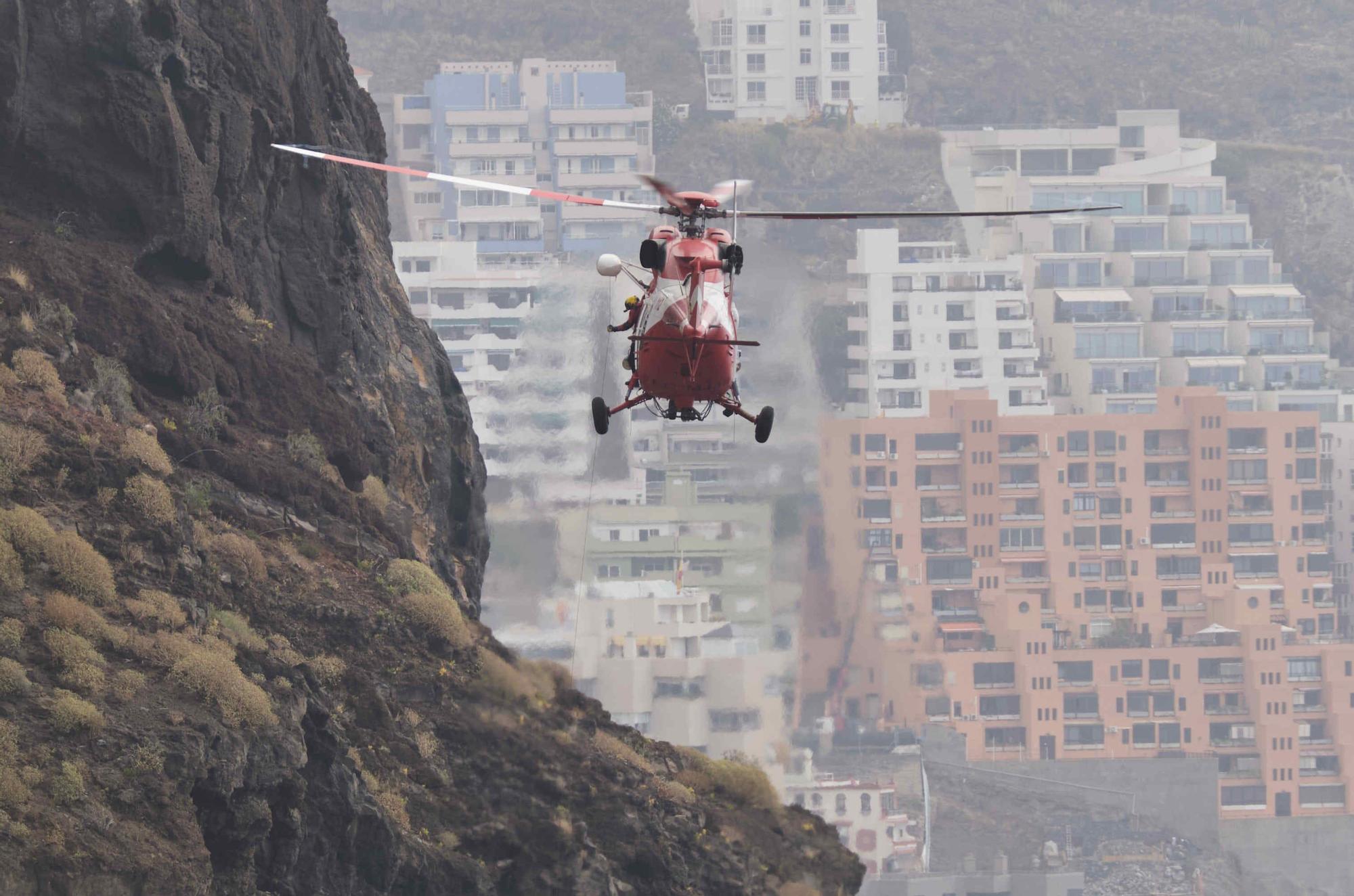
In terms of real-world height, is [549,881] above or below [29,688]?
below

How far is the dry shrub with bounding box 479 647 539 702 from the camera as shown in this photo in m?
48.7

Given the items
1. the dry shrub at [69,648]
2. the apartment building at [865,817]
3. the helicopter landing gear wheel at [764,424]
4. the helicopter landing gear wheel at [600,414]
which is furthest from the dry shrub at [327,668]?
the apartment building at [865,817]

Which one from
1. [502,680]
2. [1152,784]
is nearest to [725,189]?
[502,680]

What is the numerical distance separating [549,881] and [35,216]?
52.2 ft

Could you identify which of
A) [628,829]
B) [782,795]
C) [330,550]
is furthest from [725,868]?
[782,795]

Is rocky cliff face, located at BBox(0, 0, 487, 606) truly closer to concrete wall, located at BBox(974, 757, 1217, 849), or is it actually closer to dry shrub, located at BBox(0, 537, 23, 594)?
dry shrub, located at BBox(0, 537, 23, 594)

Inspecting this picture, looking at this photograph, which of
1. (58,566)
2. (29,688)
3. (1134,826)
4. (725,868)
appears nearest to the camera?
(29,688)

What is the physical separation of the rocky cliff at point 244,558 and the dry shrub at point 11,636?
17 centimetres

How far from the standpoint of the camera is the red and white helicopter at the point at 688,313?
36.0m

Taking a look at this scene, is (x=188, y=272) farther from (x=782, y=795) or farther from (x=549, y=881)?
(x=782, y=795)

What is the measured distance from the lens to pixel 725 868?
5009 centimetres

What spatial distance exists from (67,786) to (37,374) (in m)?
10.6

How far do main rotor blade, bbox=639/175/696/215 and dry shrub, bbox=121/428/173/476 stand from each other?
1105cm

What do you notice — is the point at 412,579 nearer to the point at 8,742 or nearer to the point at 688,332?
the point at 688,332
